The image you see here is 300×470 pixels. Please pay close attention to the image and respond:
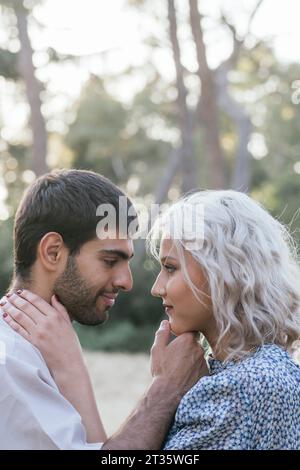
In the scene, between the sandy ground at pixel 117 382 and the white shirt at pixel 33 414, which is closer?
the white shirt at pixel 33 414

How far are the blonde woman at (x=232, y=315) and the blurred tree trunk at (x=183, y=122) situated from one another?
12034 mm

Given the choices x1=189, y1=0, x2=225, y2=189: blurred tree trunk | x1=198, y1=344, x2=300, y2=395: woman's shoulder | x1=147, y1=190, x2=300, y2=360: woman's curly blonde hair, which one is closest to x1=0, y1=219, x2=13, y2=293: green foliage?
x1=189, y1=0, x2=225, y2=189: blurred tree trunk

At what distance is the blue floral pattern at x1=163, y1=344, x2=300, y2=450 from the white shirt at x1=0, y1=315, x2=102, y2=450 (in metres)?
0.33

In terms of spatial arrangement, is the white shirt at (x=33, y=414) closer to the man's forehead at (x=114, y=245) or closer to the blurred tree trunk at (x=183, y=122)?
the man's forehead at (x=114, y=245)

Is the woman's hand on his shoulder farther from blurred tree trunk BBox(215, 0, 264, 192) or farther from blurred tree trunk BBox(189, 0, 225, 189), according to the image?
blurred tree trunk BBox(215, 0, 264, 192)

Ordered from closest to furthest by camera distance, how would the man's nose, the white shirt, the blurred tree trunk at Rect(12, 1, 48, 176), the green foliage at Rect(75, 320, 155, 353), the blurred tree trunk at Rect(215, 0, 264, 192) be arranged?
1. the white shirt
2. the man's nose
3. the blurred tree trunk at Rect(12, 1, 48, 176)
4. the green foliage at Rect(75, 320, 155, 353)
5. the blurred tree trunk at Rect(215, 0, 264, 192)

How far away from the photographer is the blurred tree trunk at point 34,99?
1672 centimetres

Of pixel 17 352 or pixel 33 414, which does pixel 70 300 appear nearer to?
pixel 17 352

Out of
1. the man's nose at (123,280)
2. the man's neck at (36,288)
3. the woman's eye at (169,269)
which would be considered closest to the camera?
the woman's eye at (169,269)

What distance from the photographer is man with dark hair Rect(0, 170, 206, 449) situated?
2723 millimetres

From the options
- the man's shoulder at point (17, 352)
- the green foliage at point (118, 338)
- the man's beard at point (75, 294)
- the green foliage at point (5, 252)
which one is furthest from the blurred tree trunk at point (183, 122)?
the man's shoulder at point (17, 352)

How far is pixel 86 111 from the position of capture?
33656 mm

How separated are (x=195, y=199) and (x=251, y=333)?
56 centimetres

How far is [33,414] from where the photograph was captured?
→ 271 cm
